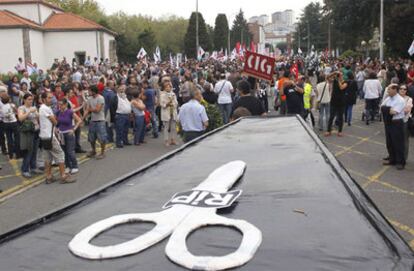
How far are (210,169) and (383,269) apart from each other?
2.15 metres

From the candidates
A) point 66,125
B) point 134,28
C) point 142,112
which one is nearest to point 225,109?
point 142,112

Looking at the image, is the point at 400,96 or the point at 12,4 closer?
the point at 400,96

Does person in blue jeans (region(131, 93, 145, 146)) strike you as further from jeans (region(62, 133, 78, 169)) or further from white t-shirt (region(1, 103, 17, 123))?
jeans (region(62, 133, 78, 169))

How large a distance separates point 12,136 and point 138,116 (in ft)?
11.3

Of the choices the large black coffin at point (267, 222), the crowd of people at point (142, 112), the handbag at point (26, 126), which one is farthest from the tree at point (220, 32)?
the large black coffin at point (267, 222)

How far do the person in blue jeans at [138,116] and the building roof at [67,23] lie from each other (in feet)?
135

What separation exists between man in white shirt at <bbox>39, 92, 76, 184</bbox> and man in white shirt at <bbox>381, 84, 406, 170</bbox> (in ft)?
21.8

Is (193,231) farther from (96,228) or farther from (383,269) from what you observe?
(383,269)

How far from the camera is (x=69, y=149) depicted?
33.9 feet

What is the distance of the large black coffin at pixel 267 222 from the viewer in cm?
223

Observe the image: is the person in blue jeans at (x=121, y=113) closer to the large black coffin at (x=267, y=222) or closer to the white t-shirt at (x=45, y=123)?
the white t-shirt at (x=45, y=123)

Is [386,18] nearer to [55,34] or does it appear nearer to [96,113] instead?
[55,34]

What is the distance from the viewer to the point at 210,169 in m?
4.11

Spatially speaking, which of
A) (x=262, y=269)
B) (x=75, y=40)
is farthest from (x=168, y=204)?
(x=75, y=40)
